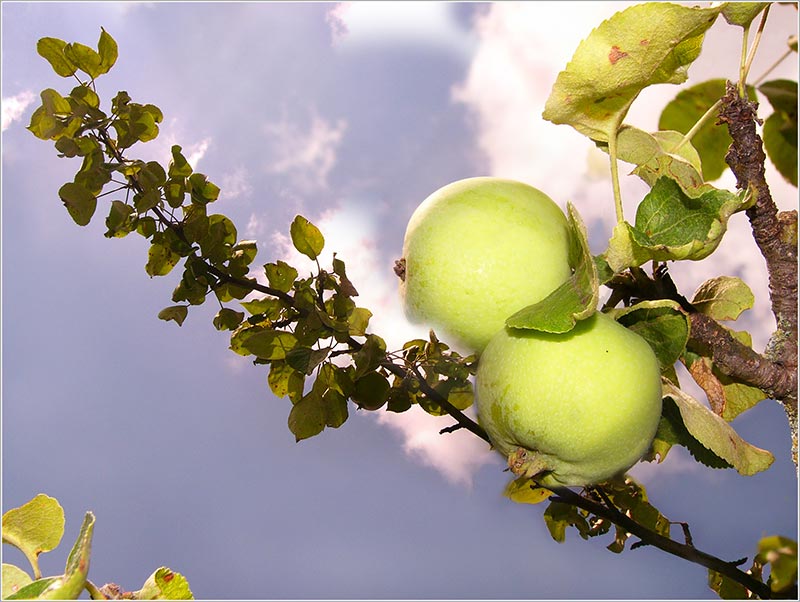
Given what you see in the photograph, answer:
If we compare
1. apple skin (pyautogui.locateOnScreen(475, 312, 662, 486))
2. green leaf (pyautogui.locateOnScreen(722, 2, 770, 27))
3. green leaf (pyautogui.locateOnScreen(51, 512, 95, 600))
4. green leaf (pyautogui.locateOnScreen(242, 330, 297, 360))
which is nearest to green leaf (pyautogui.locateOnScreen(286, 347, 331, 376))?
green leaf (pyautogui.locateOnScreen(242, 330, 297, 360))

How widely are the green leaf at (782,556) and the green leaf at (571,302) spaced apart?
260 mm

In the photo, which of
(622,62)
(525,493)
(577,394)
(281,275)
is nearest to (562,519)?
(525,493)

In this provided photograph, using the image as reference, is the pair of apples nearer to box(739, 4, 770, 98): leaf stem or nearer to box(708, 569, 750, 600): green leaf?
box(739, 4, 770, 98): leaf stem

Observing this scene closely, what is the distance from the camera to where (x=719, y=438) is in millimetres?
856

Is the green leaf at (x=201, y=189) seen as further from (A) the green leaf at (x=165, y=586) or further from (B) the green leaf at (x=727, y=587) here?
(B) the green leaf at (x=727, y=587)

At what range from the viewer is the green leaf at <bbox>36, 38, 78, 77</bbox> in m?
0.91

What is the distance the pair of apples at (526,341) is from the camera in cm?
78

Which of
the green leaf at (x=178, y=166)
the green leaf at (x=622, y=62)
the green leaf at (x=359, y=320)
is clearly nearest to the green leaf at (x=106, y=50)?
the green leaf at (x=178, y=166)

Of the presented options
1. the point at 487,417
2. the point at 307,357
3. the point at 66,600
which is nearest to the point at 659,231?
the point at 487,417

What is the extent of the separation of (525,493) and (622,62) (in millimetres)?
742

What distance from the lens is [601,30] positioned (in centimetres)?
84

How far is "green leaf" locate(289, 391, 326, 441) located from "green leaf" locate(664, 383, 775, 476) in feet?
1.56

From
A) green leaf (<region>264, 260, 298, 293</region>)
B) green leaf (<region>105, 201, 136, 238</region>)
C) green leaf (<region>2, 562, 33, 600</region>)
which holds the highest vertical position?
green leaf (<region>105, 201, 136, 238</region>)

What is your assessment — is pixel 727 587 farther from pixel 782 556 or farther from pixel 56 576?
pixel 56 576
